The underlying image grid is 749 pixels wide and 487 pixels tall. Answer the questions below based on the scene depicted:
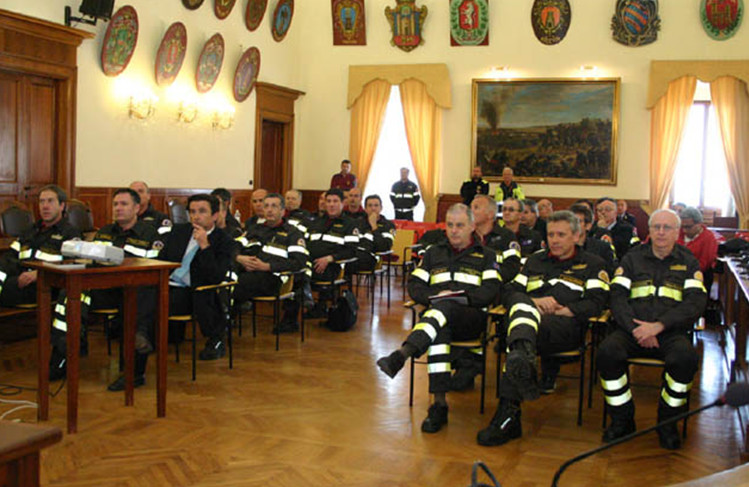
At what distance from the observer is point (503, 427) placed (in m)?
4.26

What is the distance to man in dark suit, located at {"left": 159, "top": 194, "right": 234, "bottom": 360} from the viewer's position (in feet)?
17.7

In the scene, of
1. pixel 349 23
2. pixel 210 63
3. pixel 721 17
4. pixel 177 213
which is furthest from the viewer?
pixel 349 23

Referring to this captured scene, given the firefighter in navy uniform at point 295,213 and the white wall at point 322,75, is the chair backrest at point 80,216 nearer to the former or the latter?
the white wall at point 322,75

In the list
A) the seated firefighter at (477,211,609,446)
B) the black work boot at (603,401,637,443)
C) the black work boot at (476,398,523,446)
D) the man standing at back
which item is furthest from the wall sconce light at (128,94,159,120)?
the black work boot at (603,401,637,443)

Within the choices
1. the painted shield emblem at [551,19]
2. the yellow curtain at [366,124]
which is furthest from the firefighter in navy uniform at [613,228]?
the yellow curtain at [366,124]

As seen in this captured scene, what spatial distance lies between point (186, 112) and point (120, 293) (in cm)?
681

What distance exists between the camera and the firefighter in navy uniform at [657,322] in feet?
14.0

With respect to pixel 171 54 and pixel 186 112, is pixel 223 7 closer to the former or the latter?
pixel 171 54

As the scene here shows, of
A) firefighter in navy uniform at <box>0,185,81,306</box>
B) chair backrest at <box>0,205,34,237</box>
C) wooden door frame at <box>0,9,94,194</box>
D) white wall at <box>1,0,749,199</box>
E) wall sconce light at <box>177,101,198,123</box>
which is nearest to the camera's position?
firefighter in navy uniform at <box>0,185,81,306</box>

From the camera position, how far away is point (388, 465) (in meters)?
3.86

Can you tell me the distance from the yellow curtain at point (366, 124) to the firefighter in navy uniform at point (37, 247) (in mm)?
10126

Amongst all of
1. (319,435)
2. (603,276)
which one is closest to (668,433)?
(603,276)

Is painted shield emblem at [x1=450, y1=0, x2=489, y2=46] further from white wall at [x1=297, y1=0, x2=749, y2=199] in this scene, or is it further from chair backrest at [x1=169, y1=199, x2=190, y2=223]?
chair backrest at [x1=169, y1=199, x2=190, y2=223]

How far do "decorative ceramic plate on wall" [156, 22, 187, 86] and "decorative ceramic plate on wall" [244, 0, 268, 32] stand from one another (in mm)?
1980
